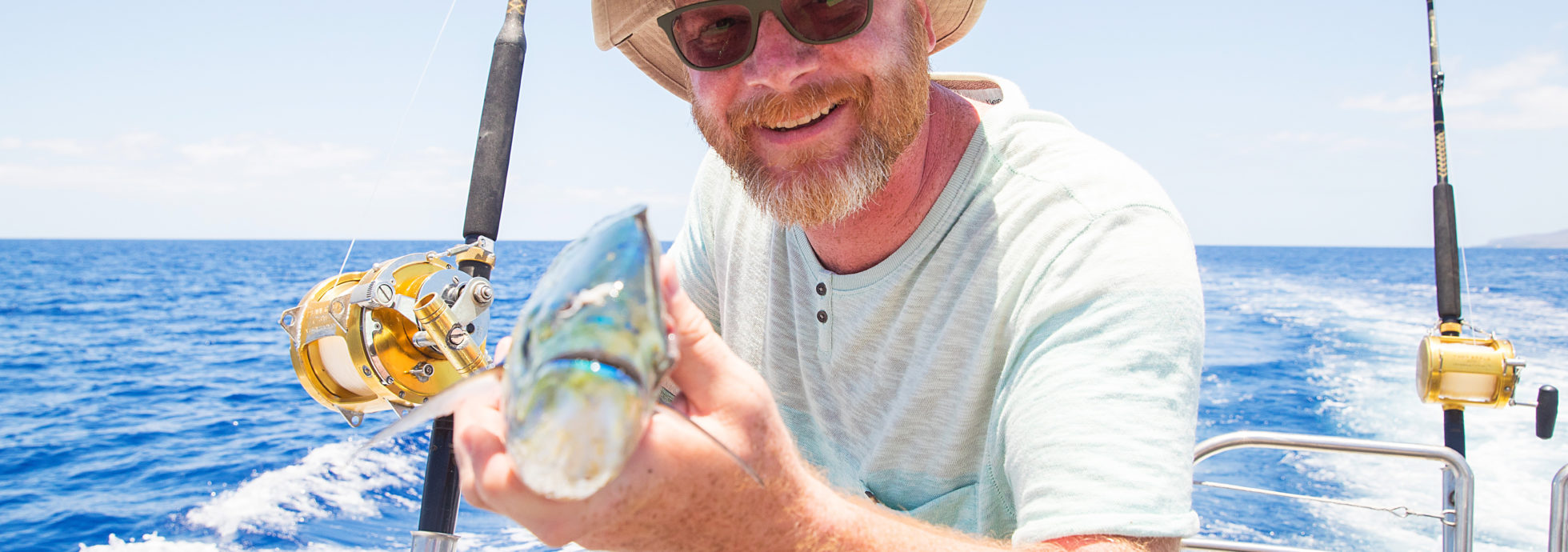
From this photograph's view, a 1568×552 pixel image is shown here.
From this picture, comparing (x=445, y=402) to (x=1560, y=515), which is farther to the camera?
(x=1560, y=515)

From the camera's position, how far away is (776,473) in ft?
3.21

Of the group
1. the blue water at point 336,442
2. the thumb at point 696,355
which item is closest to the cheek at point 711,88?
the thumb at point 696,355

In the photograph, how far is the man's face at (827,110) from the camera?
1.73 meters

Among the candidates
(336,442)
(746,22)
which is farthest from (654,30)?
(336,442)

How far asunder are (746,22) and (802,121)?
0.23m

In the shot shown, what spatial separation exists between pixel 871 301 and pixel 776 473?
87cm

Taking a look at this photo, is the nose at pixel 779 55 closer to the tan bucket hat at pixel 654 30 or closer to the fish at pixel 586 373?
the tan bucket hat at pixel 654 30

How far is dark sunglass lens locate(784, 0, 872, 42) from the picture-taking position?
5.63 feet

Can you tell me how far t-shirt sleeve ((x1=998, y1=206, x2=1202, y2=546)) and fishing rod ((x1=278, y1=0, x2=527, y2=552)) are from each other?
108 cm

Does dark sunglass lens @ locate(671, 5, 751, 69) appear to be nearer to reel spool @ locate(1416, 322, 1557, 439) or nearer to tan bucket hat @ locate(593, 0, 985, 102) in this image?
tan bucket hat @ locate(593, 0, 985, 102)

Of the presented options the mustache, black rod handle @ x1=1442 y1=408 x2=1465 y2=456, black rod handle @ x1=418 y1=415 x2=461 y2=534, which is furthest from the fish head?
black rod handle @ x1=1442 y1=408 x2=1465 y2=456

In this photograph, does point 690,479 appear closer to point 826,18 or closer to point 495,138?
point 826,18

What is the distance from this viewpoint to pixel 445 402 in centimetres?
86

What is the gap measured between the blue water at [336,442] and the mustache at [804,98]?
1.24m
